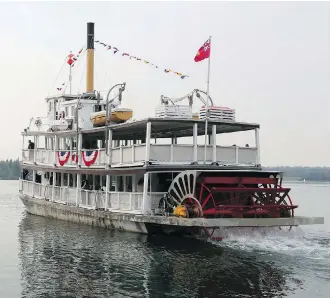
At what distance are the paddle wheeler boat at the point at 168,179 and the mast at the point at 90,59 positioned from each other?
5.37m

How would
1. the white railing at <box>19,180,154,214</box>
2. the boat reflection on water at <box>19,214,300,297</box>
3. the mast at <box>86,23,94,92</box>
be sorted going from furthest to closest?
the mast at <box>86,23,94,92</box> → the white railing at <box>19,180,154,214</box> → the boat reflection on water at <box>19,214,300,297</box>

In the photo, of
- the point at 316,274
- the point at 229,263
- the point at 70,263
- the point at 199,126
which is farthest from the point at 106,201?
the point at 316,274

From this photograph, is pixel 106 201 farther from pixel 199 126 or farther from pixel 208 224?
pixel 208 224

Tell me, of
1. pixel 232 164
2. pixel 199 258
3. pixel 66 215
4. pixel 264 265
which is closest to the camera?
pixel 264 265

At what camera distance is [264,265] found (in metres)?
16.7

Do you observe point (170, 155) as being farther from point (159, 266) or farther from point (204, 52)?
point (159, 266)

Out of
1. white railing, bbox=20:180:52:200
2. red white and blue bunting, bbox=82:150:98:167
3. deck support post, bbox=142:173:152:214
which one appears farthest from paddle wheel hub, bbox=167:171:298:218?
white railing, bbox=20:180:52:200

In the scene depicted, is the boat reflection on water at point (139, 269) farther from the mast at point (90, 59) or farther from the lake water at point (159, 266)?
the mast at point (90, 59)

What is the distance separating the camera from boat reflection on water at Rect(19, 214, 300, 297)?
1398 cm

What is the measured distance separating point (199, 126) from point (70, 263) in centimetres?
868

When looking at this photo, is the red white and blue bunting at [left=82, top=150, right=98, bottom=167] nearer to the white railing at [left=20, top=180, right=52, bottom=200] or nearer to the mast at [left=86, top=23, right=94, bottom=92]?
the white railing at [left=20, top=180, right=52, bottom=200]

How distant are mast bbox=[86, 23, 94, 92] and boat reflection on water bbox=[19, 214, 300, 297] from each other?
1390 cm

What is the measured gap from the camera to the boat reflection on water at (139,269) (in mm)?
13977

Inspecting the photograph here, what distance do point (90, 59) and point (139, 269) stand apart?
20724 millimetres
